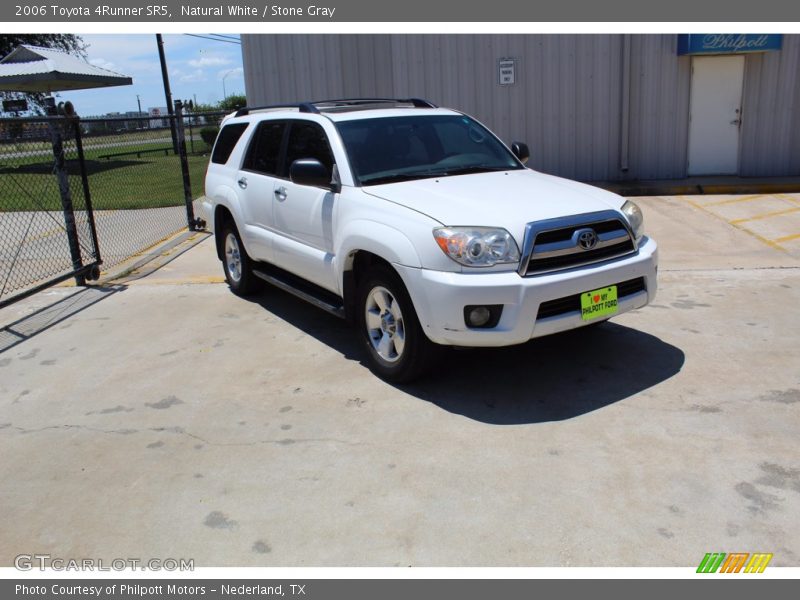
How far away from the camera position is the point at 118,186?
1747cm

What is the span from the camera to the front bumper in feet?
14.0

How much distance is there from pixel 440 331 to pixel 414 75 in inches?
423

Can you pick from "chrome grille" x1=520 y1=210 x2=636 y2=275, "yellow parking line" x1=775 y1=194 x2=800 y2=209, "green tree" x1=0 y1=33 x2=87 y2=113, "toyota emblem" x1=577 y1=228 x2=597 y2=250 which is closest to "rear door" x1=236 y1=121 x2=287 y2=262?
"chrome grille" x1=520 y1=210 x2=636 y2=275

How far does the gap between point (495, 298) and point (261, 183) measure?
3.03 m

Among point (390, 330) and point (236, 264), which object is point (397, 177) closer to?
point (390, 330)

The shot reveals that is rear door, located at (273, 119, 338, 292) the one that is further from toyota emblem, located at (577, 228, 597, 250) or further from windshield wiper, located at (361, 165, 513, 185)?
toyota emblem, located at (577, 228, 597, 250)

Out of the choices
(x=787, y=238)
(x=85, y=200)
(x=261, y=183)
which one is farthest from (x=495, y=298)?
(x=787, y=238)

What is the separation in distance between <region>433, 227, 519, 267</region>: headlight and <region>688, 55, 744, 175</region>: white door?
11.1 metres

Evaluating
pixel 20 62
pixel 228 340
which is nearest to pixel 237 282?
pixel 228 340

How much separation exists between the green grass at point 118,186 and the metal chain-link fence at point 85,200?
0.03 meters

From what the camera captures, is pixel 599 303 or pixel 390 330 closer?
pixel 599 303

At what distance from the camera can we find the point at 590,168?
1416 centimetres

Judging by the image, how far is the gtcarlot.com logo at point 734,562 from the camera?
3.01 metres

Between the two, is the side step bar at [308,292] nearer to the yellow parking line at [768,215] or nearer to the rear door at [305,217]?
the rear door at [305,217]
